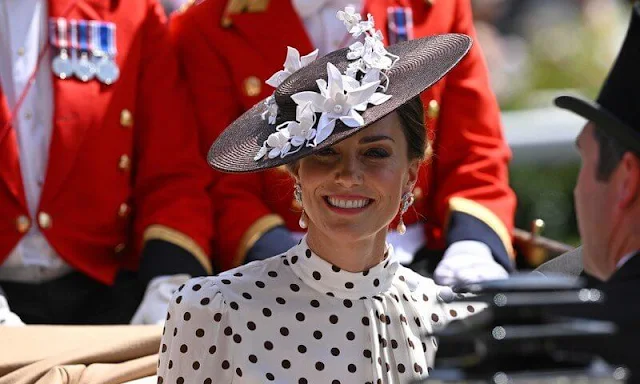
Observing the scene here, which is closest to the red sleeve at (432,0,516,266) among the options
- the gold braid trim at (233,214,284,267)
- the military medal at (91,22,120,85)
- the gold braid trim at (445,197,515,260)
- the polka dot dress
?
the gold braid trim at (445,197,515,260)

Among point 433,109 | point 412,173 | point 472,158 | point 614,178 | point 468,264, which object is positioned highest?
point 614,178

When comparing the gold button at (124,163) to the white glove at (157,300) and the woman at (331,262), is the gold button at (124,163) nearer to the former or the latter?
the white glove at (157,300)

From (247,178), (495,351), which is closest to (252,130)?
(247,178)

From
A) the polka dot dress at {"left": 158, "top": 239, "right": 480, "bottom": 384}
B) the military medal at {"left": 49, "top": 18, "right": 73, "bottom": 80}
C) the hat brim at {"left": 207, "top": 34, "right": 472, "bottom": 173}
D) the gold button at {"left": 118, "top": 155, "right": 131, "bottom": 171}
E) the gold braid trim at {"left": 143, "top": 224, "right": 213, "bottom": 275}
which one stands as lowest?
the gold braid trim at {"left": 143, "top": 224, "right": 213, "bottom": 275}

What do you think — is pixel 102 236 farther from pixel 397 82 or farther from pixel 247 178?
pixel 397 82

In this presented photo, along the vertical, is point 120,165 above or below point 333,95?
below

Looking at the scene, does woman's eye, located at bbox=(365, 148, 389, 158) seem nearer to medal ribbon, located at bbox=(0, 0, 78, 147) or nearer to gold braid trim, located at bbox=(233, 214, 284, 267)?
gold braid trim, located at bbox=(233, 214, 284, 267)

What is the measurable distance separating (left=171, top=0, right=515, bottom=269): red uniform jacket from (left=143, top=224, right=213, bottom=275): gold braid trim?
0.11m

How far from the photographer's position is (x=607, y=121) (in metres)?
1.89

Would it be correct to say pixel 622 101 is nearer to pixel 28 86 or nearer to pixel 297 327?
pixel 297 327

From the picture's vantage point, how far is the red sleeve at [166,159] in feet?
12.3

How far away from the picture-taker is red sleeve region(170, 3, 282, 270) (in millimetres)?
3783

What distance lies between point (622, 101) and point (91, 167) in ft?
6.94

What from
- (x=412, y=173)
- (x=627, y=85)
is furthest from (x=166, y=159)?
(x=627, y=85)
